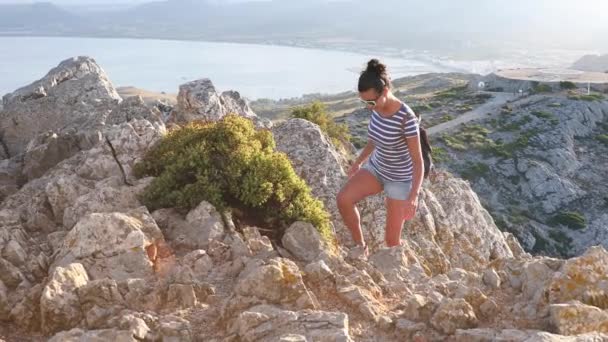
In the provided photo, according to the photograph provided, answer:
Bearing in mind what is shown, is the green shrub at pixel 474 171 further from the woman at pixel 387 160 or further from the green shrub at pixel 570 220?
the woman at pixel 387 160

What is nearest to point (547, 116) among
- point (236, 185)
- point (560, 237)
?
point (560, 237)

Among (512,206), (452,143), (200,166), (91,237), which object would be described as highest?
(200,166)

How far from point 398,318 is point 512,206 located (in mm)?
43865

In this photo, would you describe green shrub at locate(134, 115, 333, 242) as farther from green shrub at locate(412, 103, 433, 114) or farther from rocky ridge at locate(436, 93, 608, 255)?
green shrub at locate(412, 103, 433, 114)

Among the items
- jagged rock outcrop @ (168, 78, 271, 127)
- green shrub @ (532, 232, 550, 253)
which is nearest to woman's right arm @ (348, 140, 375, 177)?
jagged rock outcrop @ (168, 78, 271, 127)

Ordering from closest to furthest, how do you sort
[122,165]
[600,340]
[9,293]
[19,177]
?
[600,340], [9,293], [122,165], [19,177]

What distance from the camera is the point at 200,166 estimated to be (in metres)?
10.3

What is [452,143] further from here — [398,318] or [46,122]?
[398,318]

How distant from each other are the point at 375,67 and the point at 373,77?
16 centimetres

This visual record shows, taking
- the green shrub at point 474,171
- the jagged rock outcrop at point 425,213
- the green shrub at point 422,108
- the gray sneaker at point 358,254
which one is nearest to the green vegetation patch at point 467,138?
the green shrub at point 474,171

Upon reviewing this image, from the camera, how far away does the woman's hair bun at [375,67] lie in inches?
320

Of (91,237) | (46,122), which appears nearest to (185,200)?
(91,237)

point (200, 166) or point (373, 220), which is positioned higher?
point (200, 166)

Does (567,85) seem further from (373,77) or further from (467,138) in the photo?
(373,77)
